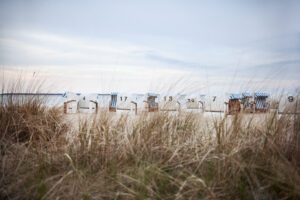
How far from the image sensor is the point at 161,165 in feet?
6.58

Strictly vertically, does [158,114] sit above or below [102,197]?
above

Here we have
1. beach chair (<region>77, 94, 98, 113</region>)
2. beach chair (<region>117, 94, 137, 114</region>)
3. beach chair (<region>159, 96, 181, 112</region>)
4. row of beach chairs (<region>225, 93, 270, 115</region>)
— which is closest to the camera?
row of beach chairs (<region>225, 93, 270, 115</region>)

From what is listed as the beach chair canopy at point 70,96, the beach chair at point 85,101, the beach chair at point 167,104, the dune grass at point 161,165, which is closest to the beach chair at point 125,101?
the beach chair at point 85,101

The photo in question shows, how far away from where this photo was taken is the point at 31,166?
216 cm

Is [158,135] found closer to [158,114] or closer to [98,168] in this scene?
[158,114]

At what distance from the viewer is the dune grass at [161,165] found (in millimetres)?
1728

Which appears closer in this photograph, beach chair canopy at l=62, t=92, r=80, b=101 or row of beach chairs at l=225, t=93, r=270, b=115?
row of beach chairs at l=225, t=93, r=270, b=115

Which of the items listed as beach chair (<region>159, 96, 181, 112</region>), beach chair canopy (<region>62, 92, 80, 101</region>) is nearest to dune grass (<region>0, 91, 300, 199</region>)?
beach chair (<region>159, 96, 181, 112</region>)

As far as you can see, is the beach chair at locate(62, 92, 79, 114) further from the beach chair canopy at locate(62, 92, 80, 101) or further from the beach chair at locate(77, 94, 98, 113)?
the beach chair at locate(77, 94, 98, 113)

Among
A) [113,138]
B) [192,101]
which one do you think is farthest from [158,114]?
[192,101]

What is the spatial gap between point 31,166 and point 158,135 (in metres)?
1.24

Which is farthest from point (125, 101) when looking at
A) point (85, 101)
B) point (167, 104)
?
point (167, 104)

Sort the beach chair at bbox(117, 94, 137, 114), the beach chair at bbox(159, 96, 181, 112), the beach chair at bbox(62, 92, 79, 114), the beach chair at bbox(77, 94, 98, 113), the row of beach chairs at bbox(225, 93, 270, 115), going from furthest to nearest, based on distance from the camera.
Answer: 1. the beach chair at bbox(117, 94, 137, 114)
2. the beach chair at bbox(77, 94, 98, 113)
3. the beach chair at bbox(62, 92, 79, 114)
4. the beach chair at bbox(159, 96, 181, 112)
5. the row of beach chairs at bbox(225, 93, 270, 115)

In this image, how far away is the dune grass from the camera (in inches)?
68.0
